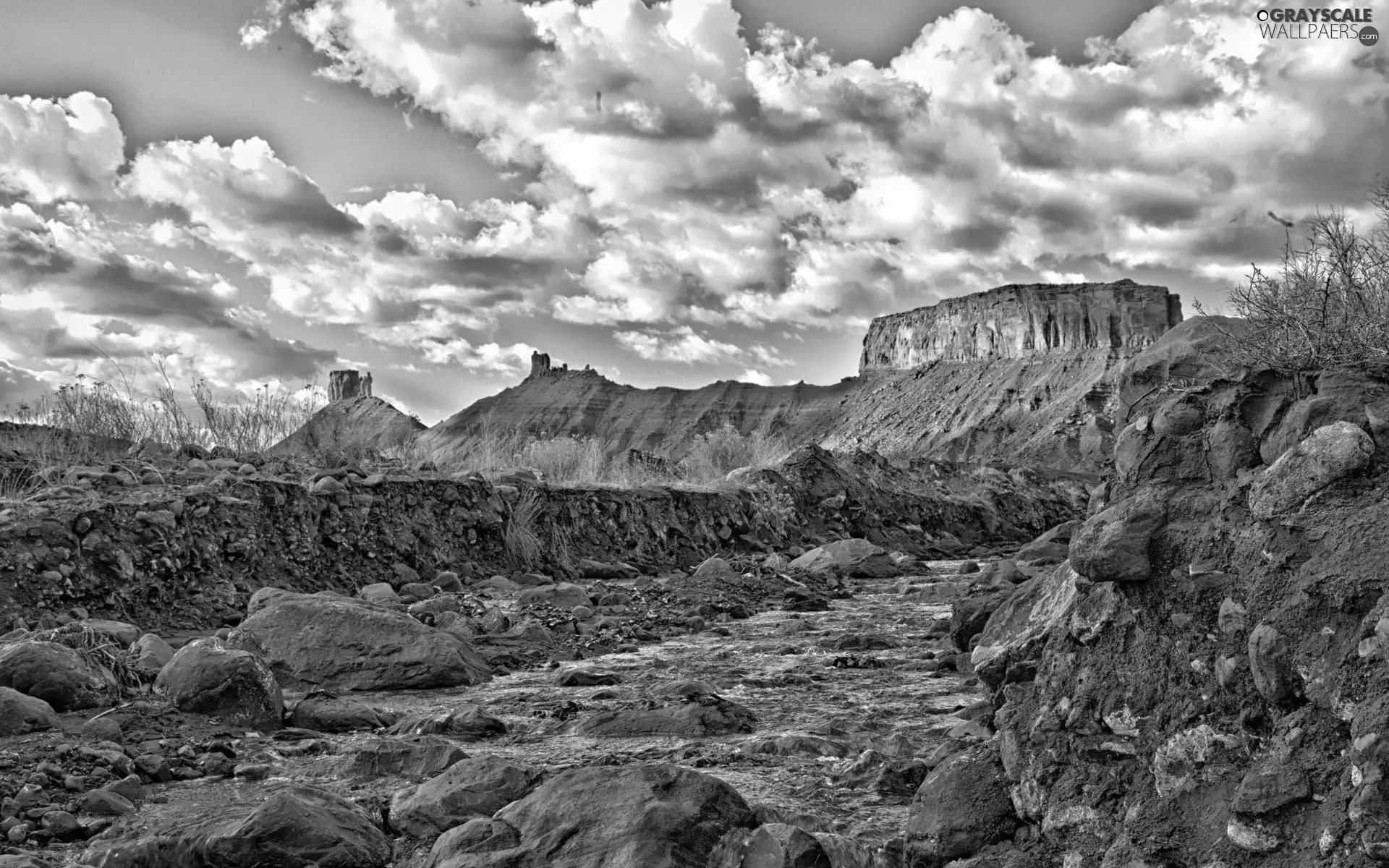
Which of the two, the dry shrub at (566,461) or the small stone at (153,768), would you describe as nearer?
the small stone at (153,768)

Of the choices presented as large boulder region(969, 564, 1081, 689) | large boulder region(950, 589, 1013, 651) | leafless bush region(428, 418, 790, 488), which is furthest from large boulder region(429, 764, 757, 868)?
leafless bush region(428, 418, 790, 488)

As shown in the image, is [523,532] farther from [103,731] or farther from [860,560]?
[103,731]

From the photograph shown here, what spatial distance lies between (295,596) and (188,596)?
5.23ft

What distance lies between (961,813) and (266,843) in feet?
8.08

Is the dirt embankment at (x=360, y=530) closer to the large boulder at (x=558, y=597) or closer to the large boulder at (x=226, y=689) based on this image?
the large boulder at (x=558, y=597)

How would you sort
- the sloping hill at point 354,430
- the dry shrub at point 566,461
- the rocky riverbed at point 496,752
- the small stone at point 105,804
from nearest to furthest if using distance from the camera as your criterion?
the rocky riverbed at point 496,752, the small stone at point 105,804, the sloping hill at point 354,430, the dry shrub at point 566,461

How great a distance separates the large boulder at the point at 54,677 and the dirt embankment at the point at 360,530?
189 cm

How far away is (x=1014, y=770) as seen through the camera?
320cm

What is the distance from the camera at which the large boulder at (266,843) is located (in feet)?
11.2

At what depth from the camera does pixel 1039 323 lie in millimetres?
95625

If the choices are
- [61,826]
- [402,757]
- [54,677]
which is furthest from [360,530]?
[61,826]

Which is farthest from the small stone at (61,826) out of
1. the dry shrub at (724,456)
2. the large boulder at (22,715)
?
the dry shrub at (724,456)

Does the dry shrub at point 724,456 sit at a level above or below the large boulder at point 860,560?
above

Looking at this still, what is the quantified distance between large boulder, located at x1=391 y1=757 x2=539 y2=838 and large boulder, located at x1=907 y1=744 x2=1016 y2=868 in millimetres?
1695
